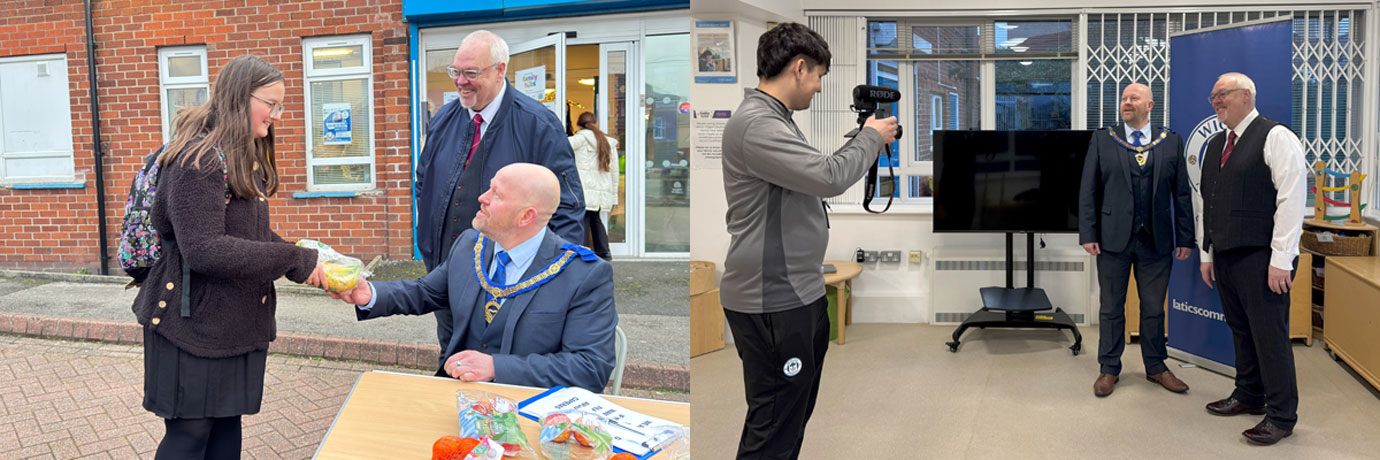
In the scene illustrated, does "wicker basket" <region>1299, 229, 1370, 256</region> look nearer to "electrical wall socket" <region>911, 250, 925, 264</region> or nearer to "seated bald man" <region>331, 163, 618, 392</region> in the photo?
"electrical wall socket" <region>911, 250, 925, 264</region>

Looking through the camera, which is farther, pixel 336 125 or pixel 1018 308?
pixel 1018 308

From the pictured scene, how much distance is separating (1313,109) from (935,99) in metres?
2.09

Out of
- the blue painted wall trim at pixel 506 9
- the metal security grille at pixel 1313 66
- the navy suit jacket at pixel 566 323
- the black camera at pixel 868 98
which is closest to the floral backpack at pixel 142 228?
the navy suit jacket at pixel 566 323

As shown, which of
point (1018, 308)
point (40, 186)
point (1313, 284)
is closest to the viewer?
point (40, 186)

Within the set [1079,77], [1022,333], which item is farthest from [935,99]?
[1022,333]

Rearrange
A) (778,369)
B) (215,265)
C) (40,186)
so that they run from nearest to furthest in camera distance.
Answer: (215,265), (778,369), (40,186)

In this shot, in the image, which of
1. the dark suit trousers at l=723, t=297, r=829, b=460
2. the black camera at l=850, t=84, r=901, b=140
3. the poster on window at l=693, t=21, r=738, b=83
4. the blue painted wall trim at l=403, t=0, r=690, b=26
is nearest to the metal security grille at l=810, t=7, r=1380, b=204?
the poster on window at l=693, t=21, r=738, b=83

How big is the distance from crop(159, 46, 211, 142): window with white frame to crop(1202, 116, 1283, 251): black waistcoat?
11.0ft

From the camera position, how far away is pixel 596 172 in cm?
327

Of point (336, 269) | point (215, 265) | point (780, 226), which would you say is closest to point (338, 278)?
point (336, 269)

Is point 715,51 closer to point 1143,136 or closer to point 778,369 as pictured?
point 1143,136

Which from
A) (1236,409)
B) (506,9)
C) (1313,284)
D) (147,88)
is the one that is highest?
(506,9)

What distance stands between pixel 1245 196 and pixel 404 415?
9.90 feet

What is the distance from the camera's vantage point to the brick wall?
2.36 metres
